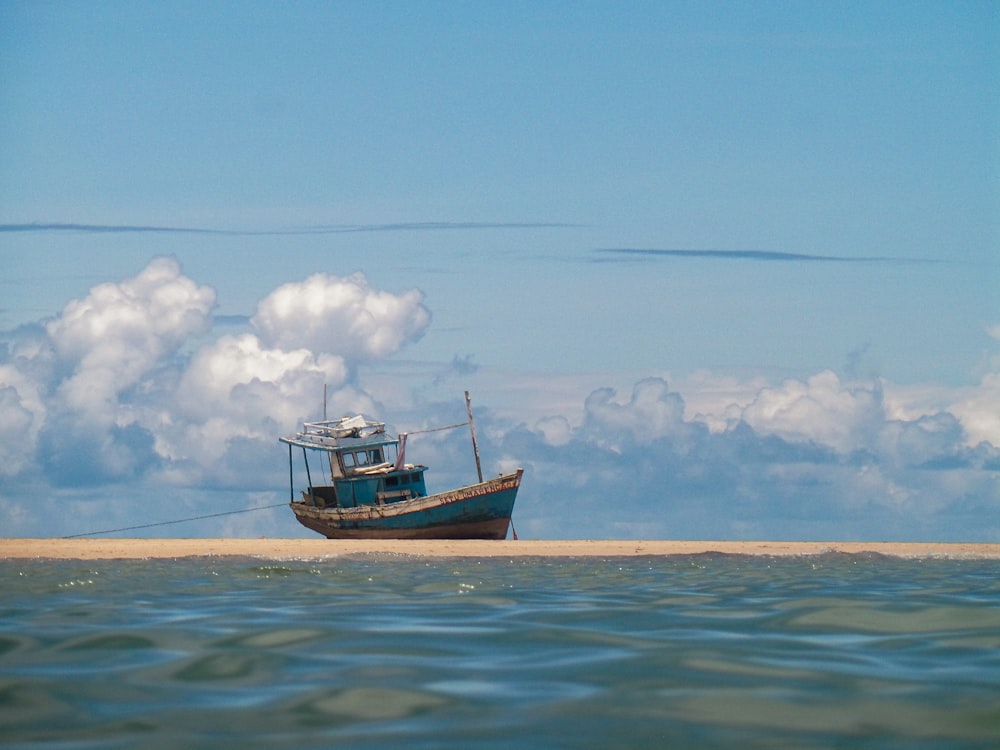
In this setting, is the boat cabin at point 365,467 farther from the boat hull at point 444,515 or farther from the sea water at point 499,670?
the sea water at point 499,670

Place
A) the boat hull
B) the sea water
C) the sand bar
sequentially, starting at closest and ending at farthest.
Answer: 1. the sea water
2. the sand bar
3. the boat hull

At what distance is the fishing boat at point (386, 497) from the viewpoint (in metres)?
41.9

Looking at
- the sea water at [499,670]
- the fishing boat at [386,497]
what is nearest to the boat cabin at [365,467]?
the fishing boat at [386,497]

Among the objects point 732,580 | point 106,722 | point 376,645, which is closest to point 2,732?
point 106,722

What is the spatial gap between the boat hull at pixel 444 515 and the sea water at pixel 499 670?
26.8 meters

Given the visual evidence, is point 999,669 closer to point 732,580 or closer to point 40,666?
point 40,666

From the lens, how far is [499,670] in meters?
7.66

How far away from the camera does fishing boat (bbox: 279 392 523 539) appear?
41938 millimetres

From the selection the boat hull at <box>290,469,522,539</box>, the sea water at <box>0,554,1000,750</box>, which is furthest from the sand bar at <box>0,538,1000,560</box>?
the sea water at <box>0,554,1000,750</box>

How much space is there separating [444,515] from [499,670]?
3438cm

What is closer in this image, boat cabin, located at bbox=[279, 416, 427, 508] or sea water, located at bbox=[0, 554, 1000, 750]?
sea water, located at bbox=[0, 554, 1000, 750]

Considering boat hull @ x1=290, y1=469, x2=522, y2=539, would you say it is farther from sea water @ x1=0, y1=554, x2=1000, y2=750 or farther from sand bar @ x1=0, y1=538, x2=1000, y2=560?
sea water @ x1=0, y1=554, x2=1000, y2=750

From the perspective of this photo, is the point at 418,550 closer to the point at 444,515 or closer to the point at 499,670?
the point at 444,515

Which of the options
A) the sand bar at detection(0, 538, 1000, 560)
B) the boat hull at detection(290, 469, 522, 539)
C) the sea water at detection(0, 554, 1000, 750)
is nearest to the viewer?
the sea water at detection(0, 554, 1000, 750)
